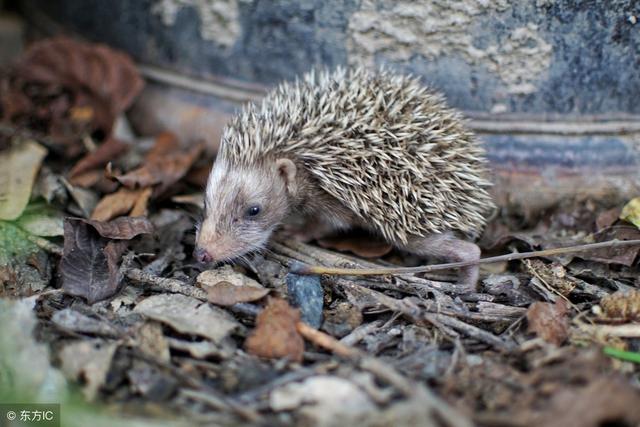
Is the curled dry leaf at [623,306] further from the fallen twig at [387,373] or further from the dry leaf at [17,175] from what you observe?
the dry leaf at [17,175]

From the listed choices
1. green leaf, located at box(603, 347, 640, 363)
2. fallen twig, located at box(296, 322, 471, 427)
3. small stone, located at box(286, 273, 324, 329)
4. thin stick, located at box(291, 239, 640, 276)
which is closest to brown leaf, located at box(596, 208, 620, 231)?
thin stick, located at box(291, 239, 640, 276)

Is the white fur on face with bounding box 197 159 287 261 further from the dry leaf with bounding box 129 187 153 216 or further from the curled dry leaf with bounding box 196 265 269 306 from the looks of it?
the dry leaf with bounding box 129 187 153 216

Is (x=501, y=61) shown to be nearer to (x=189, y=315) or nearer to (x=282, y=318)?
(x=282, y=318)

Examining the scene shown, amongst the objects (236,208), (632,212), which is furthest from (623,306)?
(236,208)

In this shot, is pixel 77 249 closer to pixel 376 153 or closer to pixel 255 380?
pixel 255 380

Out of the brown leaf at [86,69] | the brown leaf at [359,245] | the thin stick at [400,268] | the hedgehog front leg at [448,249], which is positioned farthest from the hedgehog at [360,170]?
the brown leaf at [86,69]

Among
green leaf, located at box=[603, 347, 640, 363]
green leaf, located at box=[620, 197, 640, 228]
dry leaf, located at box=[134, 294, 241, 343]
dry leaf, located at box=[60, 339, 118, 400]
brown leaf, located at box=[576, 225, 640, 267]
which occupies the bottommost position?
dry leaf, located at box=[60, 339, 118, 400]
